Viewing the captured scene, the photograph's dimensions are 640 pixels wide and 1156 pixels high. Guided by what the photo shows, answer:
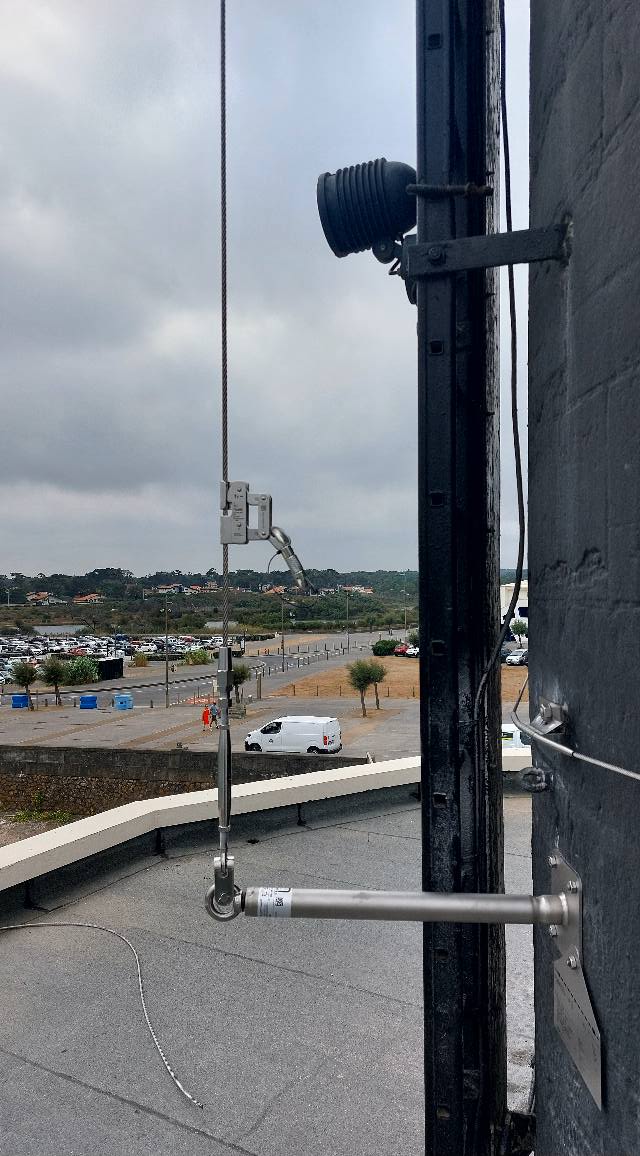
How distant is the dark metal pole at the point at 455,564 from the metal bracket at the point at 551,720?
349 mm

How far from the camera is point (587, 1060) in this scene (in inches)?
43.6

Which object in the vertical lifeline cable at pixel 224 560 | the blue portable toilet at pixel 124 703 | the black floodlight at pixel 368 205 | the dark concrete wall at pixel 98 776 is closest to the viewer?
the black floodlight at pixel 368 205

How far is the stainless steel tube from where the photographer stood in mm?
1167

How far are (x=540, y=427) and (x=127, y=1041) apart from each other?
2678mm

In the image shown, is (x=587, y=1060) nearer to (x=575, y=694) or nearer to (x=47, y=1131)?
(x=575, y=694)

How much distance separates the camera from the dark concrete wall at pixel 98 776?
18078 millimetres

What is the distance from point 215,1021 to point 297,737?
15130mm

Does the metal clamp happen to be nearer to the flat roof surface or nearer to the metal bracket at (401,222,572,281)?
the flat roof surface

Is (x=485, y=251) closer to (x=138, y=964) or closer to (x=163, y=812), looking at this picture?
(x=138, y=964)

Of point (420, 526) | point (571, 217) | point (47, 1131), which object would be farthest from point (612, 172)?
point (47, 1131)

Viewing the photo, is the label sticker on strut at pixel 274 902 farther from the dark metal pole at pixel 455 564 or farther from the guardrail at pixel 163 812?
the guardrail at pixel 163 812

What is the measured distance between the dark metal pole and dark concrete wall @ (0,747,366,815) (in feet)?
52.5

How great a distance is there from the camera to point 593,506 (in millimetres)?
1074

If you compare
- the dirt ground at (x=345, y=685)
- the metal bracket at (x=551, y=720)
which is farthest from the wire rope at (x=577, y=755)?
the dirt ground at (x=345, y=685)
